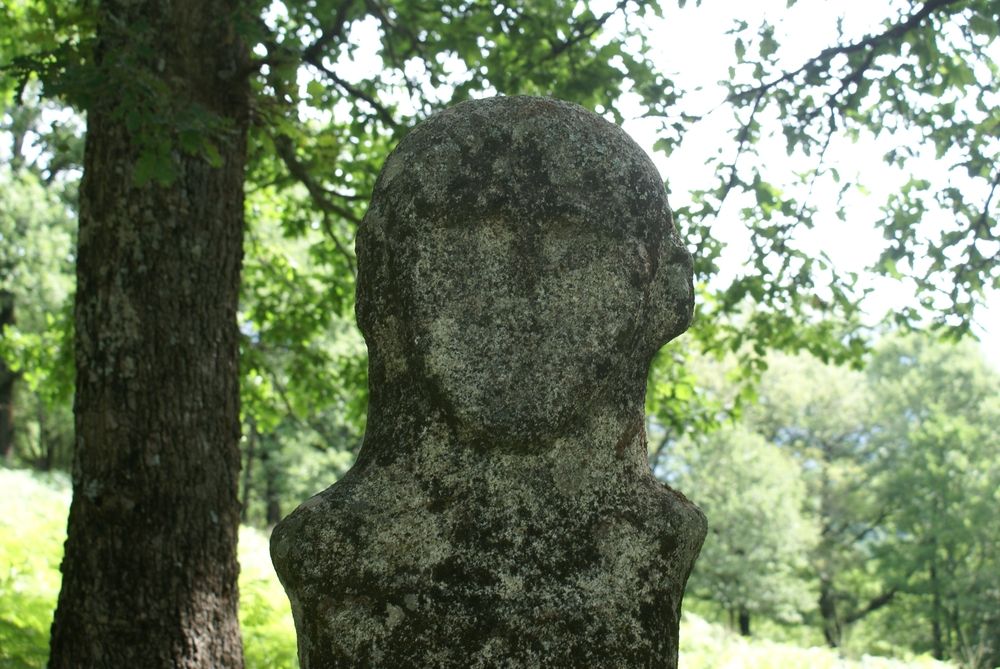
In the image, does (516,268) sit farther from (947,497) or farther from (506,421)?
(947,497)

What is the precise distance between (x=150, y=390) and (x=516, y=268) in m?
3.41

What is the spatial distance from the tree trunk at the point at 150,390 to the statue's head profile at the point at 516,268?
2.62 m

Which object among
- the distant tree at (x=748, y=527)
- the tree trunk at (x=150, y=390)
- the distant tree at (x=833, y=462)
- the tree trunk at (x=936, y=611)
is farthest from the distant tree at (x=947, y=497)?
the tree trunk at (x=150, y=390)

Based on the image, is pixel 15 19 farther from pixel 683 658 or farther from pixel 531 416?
pixel 683 658

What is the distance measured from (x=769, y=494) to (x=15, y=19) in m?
30.8

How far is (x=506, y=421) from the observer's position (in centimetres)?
280

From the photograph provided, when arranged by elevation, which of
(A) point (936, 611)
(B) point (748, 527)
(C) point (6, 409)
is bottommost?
(A) point (936, 611)

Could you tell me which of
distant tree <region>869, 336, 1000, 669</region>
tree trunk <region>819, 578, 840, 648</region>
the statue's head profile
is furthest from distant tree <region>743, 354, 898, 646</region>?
the statue's head profile

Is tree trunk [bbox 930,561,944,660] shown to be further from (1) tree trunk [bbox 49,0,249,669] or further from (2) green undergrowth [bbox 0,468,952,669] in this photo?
(1) tree trunk [bbox 49,0,249,669]

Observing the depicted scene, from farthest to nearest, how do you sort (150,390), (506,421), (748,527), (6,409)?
(748,527)
(6,409)
(150,390)
(506,421)

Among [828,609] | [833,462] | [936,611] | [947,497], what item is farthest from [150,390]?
[833,462]

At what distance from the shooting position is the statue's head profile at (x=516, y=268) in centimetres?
283

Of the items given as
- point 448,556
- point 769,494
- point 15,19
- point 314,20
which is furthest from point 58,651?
point 769,494

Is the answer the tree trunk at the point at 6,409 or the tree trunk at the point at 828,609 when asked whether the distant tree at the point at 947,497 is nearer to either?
the tree trunk at the point at 828,609
